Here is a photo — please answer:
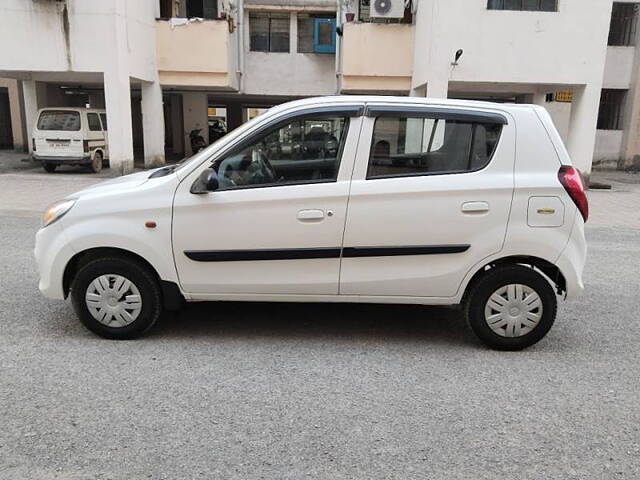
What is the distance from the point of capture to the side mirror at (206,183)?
4090mm

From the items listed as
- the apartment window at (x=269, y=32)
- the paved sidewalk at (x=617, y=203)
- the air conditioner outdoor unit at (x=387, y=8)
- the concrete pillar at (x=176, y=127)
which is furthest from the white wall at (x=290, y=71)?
the paved sidewalk at (x=617, y=203)

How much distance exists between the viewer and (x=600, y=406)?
3.54m

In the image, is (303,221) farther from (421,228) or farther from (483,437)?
(483,437)

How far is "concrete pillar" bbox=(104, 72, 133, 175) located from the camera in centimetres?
1569

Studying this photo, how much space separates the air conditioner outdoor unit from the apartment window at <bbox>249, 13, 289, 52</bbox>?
17.9ft

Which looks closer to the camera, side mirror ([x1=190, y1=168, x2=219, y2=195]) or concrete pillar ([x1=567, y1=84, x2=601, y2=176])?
side mirror ([x1=190, y1=168, x2=219, y2=195])

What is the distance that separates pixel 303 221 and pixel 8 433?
7.59 ft

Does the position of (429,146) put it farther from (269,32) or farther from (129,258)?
(269,32)

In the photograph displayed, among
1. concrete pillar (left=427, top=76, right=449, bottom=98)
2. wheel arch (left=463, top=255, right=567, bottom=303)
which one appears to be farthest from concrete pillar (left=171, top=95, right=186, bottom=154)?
wheel arch (left=463, top=255, right=567, bottom=303)

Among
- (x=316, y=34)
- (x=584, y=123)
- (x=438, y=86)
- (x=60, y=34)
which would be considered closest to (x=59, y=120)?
(x=60, y=34)

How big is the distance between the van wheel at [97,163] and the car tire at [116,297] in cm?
1390

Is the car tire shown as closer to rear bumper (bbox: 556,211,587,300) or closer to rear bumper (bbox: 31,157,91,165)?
rear bumper (bbox: 556,211,587,300)

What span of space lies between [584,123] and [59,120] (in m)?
15.5

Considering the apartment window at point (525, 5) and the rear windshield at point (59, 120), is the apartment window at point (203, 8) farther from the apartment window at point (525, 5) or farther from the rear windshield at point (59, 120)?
the apartment window at point (525, 5)
